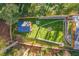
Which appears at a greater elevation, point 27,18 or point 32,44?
point 27,18

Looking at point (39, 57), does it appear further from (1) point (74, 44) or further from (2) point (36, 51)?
(1) point (74, 44)

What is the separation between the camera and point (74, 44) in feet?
2.66

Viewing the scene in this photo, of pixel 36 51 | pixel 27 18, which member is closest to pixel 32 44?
pixel 36 51

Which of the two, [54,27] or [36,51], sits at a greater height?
[54,27]

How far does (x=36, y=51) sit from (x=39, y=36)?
89 millimetres

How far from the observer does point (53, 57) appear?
0.82 m

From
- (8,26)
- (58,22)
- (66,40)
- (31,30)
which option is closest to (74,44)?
(66,40)

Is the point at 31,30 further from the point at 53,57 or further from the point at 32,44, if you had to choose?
the point at 53,57

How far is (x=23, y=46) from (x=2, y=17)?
21 centimetres

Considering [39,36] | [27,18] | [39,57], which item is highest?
[27,18]

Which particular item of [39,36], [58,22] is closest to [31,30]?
[39,36]

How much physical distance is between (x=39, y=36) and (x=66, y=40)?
0.51 feet

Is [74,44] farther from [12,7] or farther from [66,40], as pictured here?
[12,7]

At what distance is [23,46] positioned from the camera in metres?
0.82
